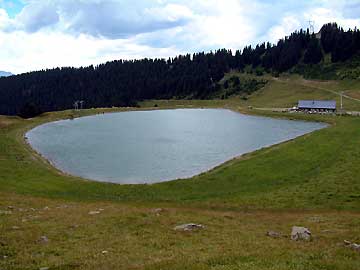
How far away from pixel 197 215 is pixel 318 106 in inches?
6044

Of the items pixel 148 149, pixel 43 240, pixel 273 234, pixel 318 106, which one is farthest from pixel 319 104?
pixel 43 240

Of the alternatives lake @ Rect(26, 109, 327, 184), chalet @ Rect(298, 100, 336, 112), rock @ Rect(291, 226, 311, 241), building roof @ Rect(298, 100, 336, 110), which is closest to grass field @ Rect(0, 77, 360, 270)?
rock @ Rect(291, 226, 311, 241)

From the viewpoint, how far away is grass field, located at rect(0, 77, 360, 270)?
1802 centimetres

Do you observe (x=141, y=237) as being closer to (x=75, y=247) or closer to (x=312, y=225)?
(x=75, y=247)

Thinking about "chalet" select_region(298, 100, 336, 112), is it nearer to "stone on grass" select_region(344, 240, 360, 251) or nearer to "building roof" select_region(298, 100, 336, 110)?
"building roof" select_region(298, 100, 336, 110)

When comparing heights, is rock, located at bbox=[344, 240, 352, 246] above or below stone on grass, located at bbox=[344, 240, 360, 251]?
below

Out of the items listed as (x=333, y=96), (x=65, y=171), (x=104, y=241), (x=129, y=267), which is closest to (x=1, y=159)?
(x=65, y=171)

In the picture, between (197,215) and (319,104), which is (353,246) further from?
(319,104)

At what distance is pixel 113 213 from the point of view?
30.9 m

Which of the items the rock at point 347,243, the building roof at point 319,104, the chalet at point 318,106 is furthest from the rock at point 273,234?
the building roof at point 319,104

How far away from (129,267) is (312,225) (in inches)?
645

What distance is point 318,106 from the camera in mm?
174875

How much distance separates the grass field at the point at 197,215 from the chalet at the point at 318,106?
352 feet

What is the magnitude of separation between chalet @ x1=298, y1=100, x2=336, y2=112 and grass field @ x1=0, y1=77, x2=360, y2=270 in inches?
4224
